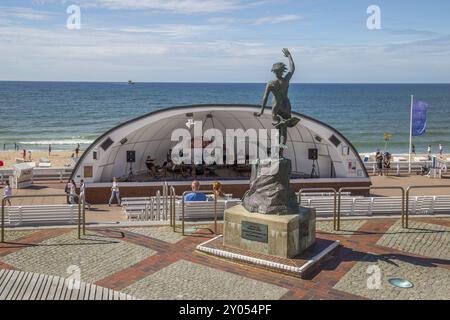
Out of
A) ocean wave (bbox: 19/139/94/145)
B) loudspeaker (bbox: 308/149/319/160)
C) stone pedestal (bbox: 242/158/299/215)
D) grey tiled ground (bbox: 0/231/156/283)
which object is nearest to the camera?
grey tiled ground (bbox: 0/231/156/283)

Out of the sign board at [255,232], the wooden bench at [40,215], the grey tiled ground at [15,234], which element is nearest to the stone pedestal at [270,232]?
the sign board at [255,232]

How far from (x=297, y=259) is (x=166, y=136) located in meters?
15.3

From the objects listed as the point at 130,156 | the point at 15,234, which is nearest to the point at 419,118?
the point at 130,156

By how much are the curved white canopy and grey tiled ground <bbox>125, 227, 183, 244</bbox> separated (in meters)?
7.29

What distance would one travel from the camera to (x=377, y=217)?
14.9 meters

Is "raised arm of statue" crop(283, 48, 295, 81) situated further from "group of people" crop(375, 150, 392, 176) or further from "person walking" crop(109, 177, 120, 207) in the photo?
"group of people" crop(375, 150, 392, 176)

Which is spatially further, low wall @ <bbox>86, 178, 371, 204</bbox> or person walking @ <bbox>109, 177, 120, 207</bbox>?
low wall @ <bbox>86, 178, 371, 204</bbox>

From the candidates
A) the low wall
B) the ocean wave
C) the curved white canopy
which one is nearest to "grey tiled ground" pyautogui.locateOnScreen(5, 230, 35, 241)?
the low wall

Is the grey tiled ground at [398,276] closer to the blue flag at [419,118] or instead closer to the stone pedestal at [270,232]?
the stone pedestal at [270,232]

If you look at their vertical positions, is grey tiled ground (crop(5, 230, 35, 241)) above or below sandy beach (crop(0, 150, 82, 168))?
below

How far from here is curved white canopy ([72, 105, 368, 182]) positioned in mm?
20438

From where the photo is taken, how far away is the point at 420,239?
12828 millimetres

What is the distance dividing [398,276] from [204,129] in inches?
648

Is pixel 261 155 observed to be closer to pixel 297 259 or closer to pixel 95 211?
pixel 95 211
